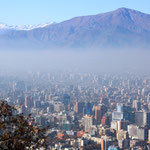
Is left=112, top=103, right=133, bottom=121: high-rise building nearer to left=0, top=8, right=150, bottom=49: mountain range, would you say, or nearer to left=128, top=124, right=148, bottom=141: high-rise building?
left=128, top=124, right=148, bottom=141: high-rise building

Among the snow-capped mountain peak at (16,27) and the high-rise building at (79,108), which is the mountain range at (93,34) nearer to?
the snow-capped mountain peak at (16,27)

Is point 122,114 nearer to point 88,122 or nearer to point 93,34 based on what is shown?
point 88,122

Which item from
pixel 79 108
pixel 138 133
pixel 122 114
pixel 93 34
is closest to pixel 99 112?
pixel 122 114

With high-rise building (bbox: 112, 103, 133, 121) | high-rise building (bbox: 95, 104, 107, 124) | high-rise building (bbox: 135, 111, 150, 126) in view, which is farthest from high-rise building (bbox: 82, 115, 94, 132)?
high-rise building (bbox: 135, 111, 150, 126)

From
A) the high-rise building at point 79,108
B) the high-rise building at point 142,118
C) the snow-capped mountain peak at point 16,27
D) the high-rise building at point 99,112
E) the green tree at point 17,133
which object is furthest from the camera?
the snow-capped mountain peak at point 16,27

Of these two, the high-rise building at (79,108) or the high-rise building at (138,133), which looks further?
the high-rise building at (79,108)

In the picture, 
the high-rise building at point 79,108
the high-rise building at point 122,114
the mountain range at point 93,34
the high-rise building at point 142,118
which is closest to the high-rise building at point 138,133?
the high-rise building at point 142,118

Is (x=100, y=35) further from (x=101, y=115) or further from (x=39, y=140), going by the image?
(x=39, y=140)

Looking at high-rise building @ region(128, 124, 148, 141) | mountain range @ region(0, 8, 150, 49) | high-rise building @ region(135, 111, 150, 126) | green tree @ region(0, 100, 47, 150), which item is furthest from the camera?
mountain range @ region(0, 8, 150, 49)
